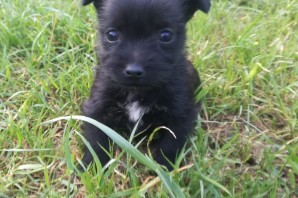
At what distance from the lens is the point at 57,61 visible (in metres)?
4.06

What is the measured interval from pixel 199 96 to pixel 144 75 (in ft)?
3.02

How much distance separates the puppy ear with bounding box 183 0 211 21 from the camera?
3.12 meters

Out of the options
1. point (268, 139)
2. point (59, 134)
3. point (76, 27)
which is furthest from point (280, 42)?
point (59, 134)

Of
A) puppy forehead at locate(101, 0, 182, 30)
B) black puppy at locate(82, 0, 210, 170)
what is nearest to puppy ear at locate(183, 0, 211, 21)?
black puppy at locate(82, 0, 210, 170)

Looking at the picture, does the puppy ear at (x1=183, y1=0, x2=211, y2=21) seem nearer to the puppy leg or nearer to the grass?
the grass

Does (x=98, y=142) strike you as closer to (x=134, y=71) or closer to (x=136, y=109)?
(x=136, y=109)

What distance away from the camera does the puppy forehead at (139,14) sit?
2773 millimetres

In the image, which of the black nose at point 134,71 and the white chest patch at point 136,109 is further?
the white chest patch at point 136,109

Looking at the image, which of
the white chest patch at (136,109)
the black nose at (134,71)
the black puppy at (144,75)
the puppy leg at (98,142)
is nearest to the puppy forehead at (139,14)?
the black puppy at (144,75)

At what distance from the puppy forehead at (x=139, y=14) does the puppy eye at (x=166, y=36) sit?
5cm

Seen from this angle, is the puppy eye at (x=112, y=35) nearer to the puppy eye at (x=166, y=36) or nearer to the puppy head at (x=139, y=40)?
the puppy head at (x=139, y=40)

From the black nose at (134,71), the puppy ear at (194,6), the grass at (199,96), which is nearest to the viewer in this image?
the black nose at (134,71)

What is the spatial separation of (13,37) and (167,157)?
6.17 feet

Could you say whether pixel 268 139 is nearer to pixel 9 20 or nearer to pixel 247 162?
pixel 247 162
